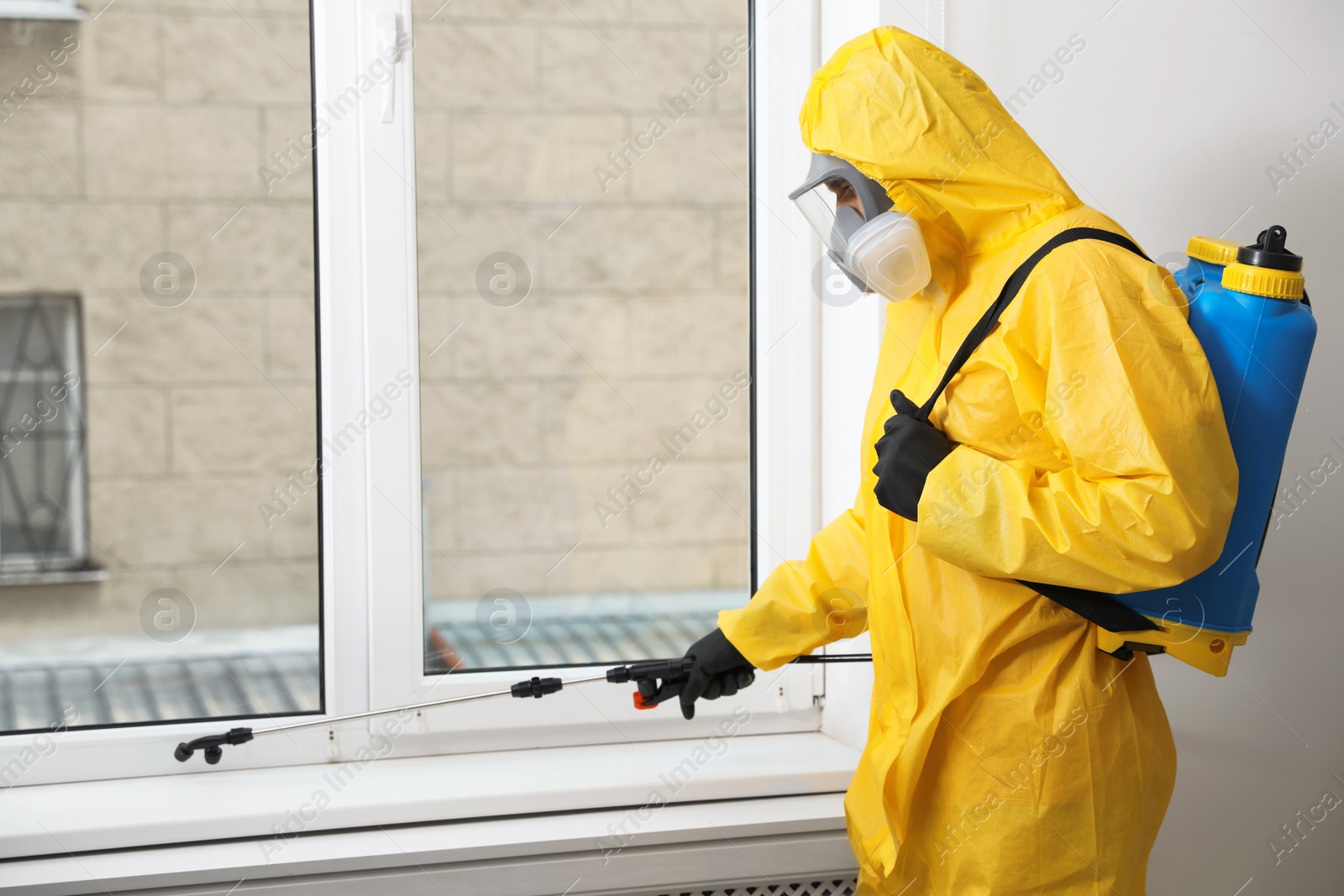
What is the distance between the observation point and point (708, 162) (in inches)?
61.3

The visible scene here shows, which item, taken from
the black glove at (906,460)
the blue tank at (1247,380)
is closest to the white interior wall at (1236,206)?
the blue tank at (1247,380)

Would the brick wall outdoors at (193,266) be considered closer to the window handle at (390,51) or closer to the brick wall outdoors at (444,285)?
the brick wall outdoors at (444,285)

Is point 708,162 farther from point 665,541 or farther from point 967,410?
point 967,410

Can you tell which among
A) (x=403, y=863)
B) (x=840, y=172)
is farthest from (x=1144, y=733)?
(x=403, y=863)

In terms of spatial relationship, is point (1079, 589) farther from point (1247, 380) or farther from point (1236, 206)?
point (1236, 206)

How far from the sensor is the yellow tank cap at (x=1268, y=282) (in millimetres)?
856

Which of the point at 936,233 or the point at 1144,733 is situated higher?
the point at 936,233

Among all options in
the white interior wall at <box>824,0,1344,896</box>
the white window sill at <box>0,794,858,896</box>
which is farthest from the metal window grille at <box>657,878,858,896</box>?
the white interior wall at <box>824,0,1344,896</box>

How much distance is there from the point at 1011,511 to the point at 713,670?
0.50 meters

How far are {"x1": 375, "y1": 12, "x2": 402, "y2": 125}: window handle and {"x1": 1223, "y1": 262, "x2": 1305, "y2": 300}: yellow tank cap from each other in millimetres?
1204

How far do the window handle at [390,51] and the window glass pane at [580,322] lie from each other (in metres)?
0.04

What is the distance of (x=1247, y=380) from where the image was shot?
87 cm

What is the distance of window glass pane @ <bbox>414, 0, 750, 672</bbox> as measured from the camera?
147 centimetres

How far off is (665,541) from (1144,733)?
810 mm
